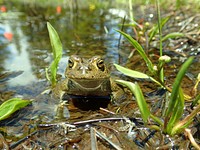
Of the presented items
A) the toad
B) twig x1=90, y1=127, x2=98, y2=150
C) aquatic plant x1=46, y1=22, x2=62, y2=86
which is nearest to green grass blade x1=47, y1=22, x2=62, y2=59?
aquatic plant x1=46, y1=22, x2=62, y2=86

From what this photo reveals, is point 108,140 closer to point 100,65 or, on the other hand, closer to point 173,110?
point 173,110

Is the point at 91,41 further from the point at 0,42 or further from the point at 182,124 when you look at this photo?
the point at 182,124

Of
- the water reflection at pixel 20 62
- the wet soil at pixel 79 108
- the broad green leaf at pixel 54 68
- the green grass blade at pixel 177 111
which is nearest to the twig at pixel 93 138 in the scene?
the wet soil at pixel 79 108

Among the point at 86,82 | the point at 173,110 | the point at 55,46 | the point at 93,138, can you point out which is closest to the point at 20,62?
the point at 55,46

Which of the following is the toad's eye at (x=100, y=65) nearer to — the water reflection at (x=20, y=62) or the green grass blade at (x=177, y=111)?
the green grass blade at (x=177, y=111)

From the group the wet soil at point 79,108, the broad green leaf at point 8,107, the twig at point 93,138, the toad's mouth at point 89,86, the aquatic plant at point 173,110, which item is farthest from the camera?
the toad's mouth at point 89,86

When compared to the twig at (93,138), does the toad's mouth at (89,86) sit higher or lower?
higher

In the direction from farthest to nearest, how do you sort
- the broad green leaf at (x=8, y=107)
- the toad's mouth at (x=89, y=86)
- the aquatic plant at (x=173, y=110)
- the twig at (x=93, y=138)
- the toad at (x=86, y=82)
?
the toad's mouth at (x=89, y=86)
the toad at (x=86, y=82)
the broad green leaf at (x=8, y=107)
the twig at (x=93, y=138)
the aquatic plant at (x=173, y=110)

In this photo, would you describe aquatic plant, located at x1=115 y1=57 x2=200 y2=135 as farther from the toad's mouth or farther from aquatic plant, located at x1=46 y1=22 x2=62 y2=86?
aquatic plant, located at x1=46 y1=22 x2=62 y2=86
